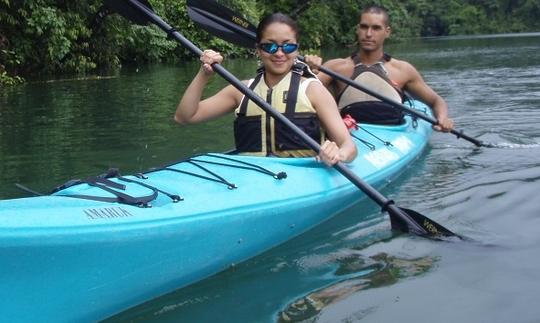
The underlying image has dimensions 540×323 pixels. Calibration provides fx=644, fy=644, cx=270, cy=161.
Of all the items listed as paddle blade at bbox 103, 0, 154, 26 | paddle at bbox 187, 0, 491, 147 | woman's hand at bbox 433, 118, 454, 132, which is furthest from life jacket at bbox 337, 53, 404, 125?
paddle blade at bbox 103, 0, 154, 26

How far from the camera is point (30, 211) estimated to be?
7.09 ft

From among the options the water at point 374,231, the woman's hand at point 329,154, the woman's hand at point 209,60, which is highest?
the woman's hand at point 209,60

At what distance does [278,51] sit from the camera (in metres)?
3.51

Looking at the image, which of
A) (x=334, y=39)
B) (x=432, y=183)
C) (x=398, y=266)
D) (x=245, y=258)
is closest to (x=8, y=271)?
(x=245, y=258)

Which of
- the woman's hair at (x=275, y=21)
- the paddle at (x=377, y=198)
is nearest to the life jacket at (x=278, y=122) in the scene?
the paddle at (x=377, y=198)

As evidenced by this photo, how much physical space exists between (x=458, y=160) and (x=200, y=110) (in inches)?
101

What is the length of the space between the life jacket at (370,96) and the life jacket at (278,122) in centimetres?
168

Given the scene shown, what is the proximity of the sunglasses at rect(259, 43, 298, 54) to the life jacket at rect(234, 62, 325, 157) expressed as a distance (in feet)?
0.61

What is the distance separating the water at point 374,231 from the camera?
2.59 m

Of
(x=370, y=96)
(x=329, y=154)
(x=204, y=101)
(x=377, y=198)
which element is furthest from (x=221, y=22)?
(x=377, y=198)

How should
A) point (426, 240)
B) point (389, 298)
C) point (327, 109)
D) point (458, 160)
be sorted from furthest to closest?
point (458, 160), point (327, 109), point (426, 240), point (389, 298)

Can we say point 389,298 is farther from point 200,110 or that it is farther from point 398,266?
point 200,110

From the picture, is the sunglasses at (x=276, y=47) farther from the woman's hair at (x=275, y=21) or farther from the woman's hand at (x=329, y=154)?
the woman's hand at (x=329, y=154)

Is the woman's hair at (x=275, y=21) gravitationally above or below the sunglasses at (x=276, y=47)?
above
